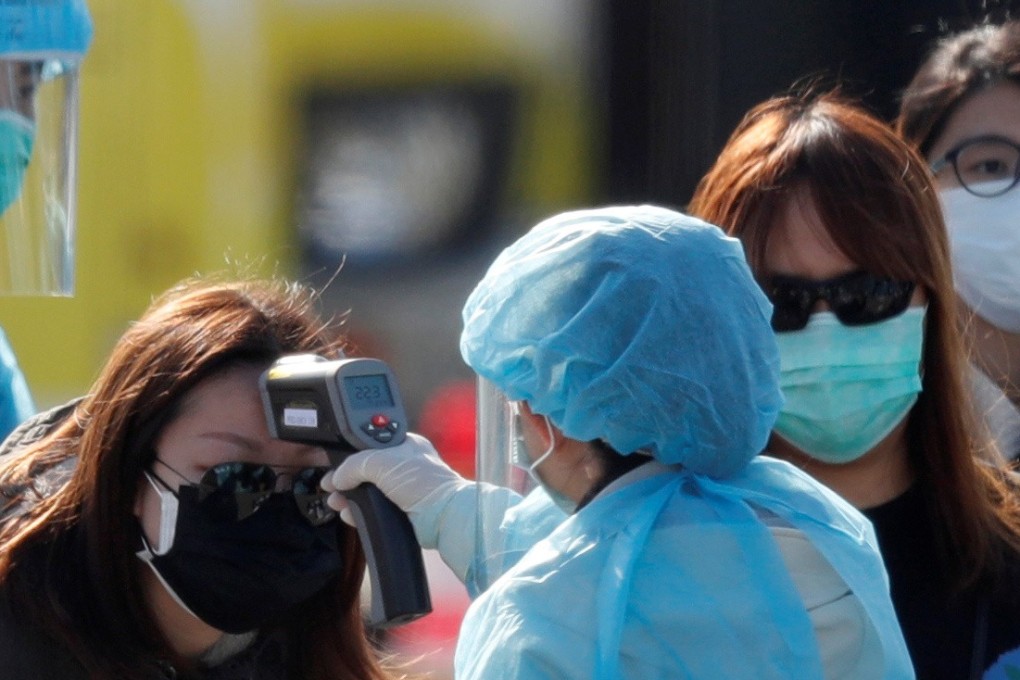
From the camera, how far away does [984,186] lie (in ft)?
8.46

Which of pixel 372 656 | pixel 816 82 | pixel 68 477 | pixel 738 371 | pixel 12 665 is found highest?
pixel 816 82

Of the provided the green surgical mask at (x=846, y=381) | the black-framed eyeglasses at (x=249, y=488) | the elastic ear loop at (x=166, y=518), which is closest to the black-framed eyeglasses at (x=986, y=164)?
the green surgical mask at (x=846, y=381)

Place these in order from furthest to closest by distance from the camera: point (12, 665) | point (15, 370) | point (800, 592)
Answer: point (15, 370), point (12, 665), point (800, 592)

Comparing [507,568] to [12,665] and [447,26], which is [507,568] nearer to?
[12,665]

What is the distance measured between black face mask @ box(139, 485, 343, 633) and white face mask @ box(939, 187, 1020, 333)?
1.39 m

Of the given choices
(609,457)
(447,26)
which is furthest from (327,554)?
(447,26)

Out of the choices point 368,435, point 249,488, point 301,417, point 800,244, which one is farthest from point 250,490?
point 800,244

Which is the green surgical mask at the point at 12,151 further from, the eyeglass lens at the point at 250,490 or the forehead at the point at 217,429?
the eyeglass lens at the point at 250,490

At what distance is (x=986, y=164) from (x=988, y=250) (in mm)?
166

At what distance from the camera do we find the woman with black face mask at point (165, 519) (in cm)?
196

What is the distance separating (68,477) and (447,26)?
51.8 inches

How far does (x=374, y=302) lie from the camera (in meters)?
2.93

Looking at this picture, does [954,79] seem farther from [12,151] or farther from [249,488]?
[12,151]

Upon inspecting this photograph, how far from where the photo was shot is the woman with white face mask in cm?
256
